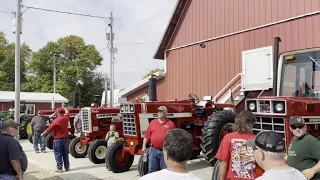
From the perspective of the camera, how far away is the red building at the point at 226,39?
36.2 feet

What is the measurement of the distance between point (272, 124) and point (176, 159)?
2937mm

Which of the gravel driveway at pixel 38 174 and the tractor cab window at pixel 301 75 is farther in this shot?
the gravel driveway at pixel 38 174

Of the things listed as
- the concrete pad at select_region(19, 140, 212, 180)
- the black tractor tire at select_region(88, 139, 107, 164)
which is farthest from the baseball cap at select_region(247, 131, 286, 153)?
the black tractor tire at select_region(88, 139, 107, 164)

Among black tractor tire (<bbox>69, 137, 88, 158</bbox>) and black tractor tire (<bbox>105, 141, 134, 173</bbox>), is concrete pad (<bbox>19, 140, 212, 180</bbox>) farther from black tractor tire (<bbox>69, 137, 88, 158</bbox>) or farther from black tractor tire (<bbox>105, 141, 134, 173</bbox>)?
black tractor tire (<bbox>69, 137, 88, 158</bbox>)

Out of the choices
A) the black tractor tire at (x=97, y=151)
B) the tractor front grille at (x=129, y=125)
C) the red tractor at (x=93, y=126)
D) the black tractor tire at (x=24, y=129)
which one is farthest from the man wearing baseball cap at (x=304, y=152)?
the black tractor tire at (x=24, y=129)

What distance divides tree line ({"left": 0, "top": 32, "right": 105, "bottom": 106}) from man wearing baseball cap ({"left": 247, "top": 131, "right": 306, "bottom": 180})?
1582 inches

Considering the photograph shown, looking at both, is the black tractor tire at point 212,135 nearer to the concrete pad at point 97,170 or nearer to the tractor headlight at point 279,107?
the concrete pad at point 97,170

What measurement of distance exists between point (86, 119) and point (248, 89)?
527 cm

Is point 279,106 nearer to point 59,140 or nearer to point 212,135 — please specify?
point 212,135

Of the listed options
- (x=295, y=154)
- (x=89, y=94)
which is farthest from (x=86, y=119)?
(x=89, y=94)

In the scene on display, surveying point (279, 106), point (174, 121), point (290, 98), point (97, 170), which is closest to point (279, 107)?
point (279, 106)

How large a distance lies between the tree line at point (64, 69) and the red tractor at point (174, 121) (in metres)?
34.0

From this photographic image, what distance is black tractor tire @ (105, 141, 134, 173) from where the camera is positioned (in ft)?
27.2

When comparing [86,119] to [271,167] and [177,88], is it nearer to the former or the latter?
[177,88]
